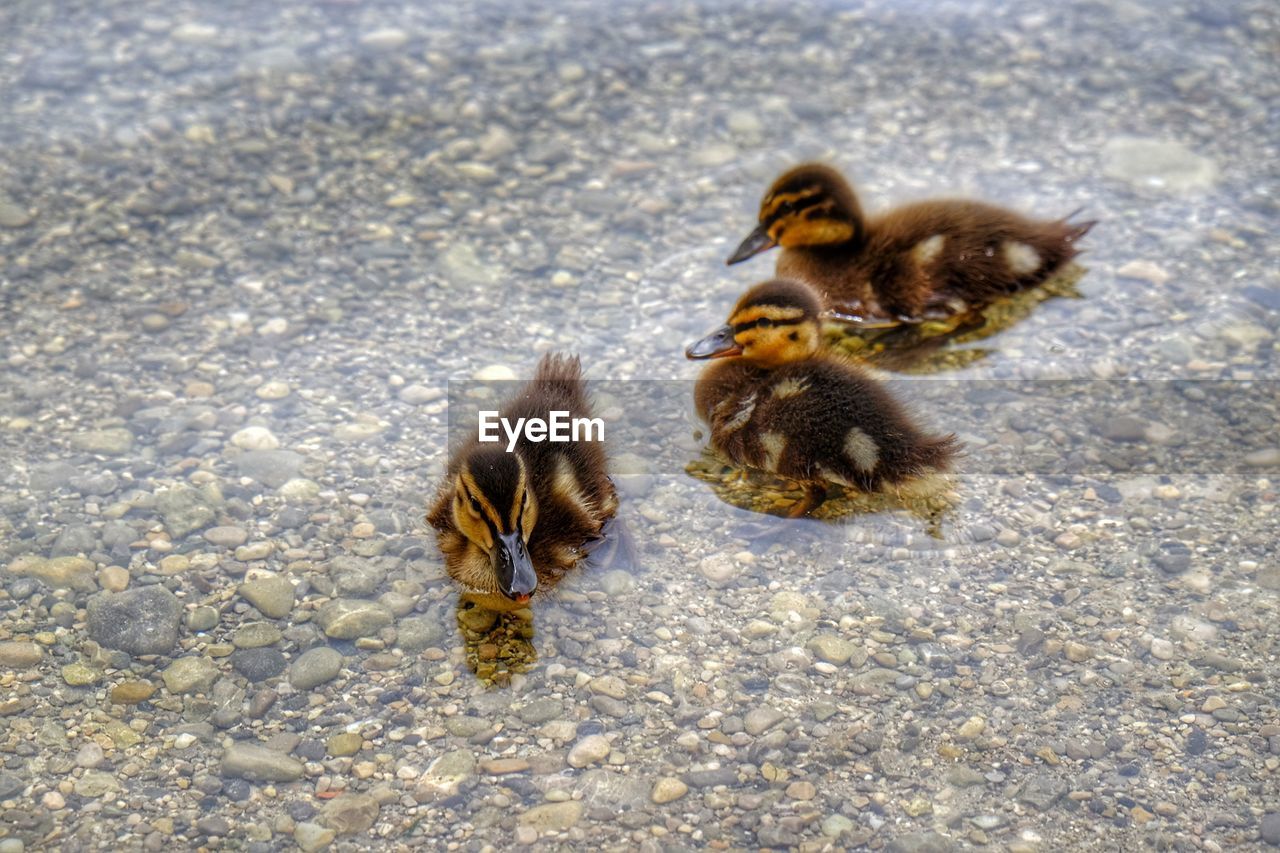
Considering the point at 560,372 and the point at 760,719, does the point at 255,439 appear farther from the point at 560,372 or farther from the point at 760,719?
the point at 760,719

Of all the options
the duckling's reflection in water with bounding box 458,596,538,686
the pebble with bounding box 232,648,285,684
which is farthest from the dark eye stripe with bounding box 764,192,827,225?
the pebble with bounding box 232,648,285,684

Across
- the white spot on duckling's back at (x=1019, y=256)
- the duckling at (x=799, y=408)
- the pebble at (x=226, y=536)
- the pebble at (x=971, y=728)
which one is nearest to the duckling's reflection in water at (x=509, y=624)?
the duckling at (x=799, y=408)

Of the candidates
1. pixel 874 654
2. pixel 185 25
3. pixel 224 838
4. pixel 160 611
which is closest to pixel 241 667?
pixel 160 611

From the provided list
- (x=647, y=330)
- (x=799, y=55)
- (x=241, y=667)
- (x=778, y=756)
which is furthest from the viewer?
(x=799, y=55)

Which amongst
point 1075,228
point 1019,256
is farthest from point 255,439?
point 1075,228

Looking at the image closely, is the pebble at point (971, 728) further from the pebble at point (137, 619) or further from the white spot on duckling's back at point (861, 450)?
the pebble at point (137, 619)

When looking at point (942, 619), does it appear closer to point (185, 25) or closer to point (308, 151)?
point (308, 151)
